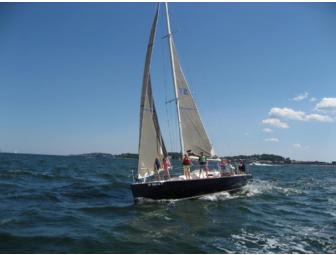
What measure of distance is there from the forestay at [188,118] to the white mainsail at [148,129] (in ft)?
6.81

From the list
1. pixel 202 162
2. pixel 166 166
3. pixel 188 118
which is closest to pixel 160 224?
pixel 166 166

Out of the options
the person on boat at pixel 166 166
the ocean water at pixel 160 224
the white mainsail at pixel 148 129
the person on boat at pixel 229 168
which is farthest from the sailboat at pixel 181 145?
the person on boat at pixel 229 168

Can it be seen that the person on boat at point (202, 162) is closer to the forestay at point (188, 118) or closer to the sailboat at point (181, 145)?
the sailboat at point (181, 145)

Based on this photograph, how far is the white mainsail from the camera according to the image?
19.8 metres

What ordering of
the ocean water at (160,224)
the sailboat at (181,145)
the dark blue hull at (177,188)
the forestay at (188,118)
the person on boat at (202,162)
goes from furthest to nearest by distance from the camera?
the forestay at (188,118) → the person on boat at (202,162) → the sailboat at (181,145) → the dark blue hull at (177,188) → the ocean water at (160,224)

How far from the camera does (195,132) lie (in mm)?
22578

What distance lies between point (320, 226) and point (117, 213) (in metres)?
8.98

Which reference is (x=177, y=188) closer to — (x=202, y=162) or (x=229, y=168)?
(x=202, y=162)

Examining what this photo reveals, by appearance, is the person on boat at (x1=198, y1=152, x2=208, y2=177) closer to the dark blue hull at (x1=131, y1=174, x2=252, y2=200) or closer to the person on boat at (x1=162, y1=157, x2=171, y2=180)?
the dark blue hull at (x1=131, y1=174, x2=252, y2=200)

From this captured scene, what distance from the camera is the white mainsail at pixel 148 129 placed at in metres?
19.8

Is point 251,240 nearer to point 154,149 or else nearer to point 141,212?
point 141,212

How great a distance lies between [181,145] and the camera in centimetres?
2128

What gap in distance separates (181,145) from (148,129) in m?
2.47

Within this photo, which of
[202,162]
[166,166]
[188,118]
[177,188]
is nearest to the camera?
[177,188]
